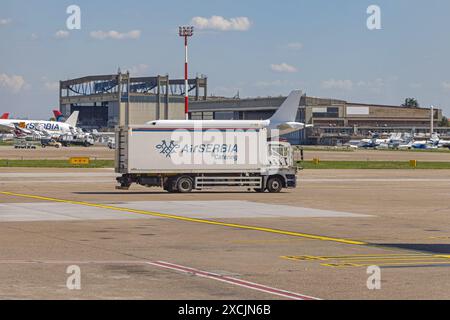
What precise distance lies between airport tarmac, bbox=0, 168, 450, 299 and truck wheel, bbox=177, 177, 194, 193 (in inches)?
31.8

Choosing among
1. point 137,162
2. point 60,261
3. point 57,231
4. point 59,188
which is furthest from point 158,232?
point 59,188

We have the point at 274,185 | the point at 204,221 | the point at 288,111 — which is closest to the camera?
the point at 204,221

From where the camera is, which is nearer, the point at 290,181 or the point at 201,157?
the point at 201,157

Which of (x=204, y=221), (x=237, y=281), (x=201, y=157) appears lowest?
(x=237, y=281)

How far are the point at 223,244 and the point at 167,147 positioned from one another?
25.2m

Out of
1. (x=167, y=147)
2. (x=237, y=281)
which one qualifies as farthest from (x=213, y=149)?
(x=237, y=281)

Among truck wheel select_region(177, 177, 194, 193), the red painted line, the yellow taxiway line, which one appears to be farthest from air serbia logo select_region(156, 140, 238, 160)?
the red painted line

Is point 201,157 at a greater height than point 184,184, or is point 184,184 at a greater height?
point 201,157

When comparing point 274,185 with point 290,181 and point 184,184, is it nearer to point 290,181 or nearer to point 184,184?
point 290,181

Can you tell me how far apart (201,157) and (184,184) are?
1838 mm

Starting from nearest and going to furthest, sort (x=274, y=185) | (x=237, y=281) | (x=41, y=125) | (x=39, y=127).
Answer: (x=237, y=281) < (x=274, y=185) < (x=39, y=127) < (x=41, y=125)

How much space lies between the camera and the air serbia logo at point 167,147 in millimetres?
51500

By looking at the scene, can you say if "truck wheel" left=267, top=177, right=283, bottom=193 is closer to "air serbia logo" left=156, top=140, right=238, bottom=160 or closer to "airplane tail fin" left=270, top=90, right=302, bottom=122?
"air serbia logo" left=156, top=140, right=238, bottom=160

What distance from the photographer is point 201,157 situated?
52312 mm
